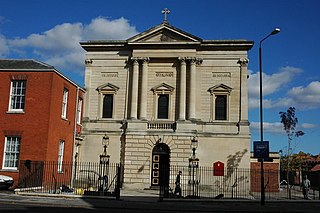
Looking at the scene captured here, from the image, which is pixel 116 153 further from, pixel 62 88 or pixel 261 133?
pixel 261 133

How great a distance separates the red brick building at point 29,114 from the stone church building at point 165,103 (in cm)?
613

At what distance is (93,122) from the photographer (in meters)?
32.5

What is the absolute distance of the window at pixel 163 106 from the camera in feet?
105

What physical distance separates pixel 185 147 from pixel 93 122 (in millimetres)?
8652

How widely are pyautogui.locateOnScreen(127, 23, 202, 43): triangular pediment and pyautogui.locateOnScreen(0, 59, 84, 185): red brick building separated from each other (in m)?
8.62

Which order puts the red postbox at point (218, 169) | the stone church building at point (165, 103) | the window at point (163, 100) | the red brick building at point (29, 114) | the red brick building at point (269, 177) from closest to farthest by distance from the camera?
1. the red brick building at point (29, 114)
2. the red postbox at point (218, 169)
3. the stone church building at point (165, 103)
4. the window at point (163, 100)
5. the red brick building at point (269, 177)

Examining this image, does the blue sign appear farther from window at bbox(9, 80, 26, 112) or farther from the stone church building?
window at bbox(9, 80, 26, 112)

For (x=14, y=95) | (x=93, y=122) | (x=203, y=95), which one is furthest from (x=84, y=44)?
(x=203, y=95)

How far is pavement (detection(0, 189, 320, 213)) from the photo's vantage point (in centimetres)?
1808

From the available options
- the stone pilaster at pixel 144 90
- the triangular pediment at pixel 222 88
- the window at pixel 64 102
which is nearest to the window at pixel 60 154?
the window at pixel 64 102

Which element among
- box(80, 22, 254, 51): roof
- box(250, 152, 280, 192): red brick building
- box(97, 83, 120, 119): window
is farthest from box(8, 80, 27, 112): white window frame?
box(250, 152, 280, 192): red brick building

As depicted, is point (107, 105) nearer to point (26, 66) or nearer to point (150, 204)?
point (26, 66)

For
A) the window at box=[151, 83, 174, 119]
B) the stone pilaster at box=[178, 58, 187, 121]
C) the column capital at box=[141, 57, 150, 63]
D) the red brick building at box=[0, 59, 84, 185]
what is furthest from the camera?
the column capital at box=[141, 57, 150, 63]

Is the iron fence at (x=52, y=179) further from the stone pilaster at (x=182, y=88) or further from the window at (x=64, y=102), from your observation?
the stone pilaster at (x=182, y=88)
